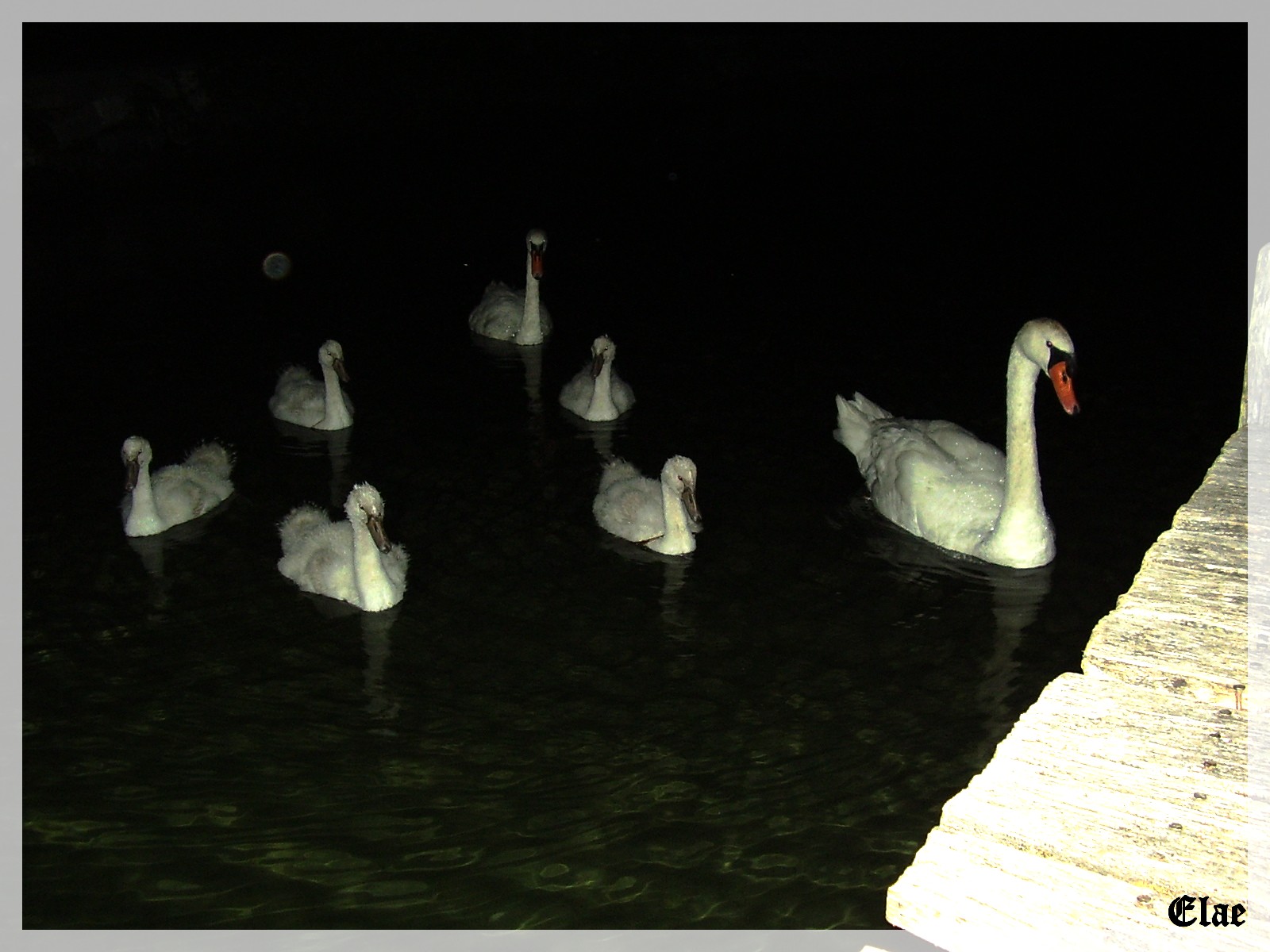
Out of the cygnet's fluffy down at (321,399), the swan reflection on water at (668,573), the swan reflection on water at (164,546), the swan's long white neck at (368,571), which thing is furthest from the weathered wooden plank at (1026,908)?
the cygnet's fluffy down at (321,399)

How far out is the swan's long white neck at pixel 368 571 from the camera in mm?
8000

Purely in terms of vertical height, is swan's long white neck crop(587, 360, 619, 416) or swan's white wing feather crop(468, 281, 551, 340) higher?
swan's white wing feather crop(468, 281, 551, 340)

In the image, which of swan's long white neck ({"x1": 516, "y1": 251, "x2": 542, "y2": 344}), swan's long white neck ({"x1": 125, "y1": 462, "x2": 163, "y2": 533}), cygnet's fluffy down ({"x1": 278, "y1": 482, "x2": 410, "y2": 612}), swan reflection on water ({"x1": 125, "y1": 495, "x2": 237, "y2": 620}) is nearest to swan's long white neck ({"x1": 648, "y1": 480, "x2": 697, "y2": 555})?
cygnet's fluffy down ({"x1": 278, "y1": 482, "x2": 410, "y2": 612})

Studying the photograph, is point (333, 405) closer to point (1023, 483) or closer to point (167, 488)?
point (167, 488)

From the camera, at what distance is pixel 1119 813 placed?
4.00 m

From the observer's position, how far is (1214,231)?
17312 mm

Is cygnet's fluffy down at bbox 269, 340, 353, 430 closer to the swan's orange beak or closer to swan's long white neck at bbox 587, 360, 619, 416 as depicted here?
swan's long white neck at bbox 587, 360, 619, 416

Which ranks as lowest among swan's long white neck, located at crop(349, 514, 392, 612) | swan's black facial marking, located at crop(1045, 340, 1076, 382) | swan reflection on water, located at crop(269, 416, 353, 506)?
swan's long white neck, located at crop(349, 514, 392, 612)

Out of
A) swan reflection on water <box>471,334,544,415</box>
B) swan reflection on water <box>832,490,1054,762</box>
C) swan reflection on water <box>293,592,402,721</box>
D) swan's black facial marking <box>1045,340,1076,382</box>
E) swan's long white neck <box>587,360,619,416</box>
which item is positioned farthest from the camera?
swan reflection on water <box>471,334,544,415</box>

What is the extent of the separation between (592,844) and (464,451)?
4845 mm

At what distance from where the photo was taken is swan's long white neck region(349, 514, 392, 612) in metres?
8.00

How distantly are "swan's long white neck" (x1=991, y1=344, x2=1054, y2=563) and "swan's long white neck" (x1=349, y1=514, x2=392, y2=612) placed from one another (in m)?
3.69

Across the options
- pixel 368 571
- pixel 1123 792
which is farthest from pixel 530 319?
pixel 1123 792

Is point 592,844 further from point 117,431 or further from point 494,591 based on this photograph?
point 117,431
